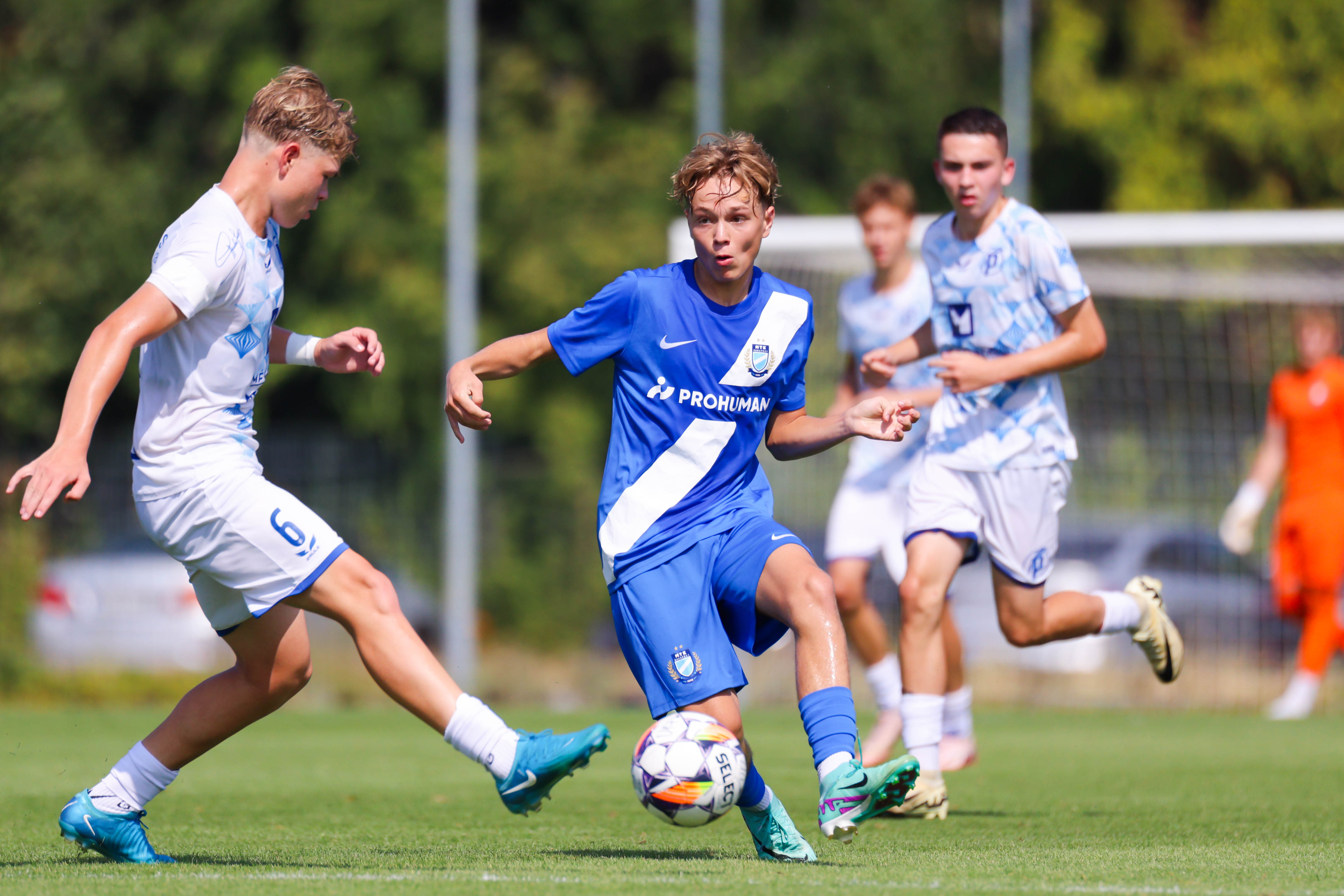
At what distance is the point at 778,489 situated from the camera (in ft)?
43.7

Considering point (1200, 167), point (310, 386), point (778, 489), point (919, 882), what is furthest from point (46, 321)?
point (919, 882)

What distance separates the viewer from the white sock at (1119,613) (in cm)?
675

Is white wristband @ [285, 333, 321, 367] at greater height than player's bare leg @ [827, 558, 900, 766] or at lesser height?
greater

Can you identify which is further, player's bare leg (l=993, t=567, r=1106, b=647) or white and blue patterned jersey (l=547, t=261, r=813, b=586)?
player's bare leg (l=993, t=567, r=1106, b=647)

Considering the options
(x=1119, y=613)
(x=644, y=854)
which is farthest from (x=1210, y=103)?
(x=644, y=854)

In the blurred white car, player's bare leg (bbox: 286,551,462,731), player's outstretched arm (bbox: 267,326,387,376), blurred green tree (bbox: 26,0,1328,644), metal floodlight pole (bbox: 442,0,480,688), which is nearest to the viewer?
player's bare leg (bbox: 286,551,462,731)

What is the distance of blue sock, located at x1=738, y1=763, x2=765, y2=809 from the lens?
464 cm

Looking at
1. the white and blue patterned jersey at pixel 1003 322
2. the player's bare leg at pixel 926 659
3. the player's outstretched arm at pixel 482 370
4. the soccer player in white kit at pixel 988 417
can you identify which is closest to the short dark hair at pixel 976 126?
the soccer player in white kit at pixel 988 417

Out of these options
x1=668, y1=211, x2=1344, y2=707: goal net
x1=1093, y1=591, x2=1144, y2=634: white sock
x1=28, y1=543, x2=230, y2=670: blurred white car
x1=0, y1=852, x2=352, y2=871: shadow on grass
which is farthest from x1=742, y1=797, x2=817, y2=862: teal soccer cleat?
x1=28, y1=543, x2=230, y2=670: blurred white car

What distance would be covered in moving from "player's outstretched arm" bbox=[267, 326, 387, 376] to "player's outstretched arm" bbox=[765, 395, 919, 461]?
1146 millimetres

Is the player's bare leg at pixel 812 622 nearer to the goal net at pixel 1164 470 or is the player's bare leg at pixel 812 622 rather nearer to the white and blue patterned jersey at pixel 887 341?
the white and blue patterned jersey at pixel 887 341

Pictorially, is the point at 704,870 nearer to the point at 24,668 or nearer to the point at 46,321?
the point at 24,668

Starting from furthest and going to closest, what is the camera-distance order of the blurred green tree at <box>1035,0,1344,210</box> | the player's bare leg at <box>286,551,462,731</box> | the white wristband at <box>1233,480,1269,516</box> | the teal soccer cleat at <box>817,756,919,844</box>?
1. the blurred green tree at <box>1035,0,1344,210</box>
2. the white wristband at <box>1233,480,1269,516</box>
3. the player's bare leg at <box>286,551,462,731</box>
4. the teal soccer cleat at <box>817,756,919,844</box>

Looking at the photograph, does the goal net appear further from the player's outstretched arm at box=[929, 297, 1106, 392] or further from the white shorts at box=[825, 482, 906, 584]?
the player's outstretched arm at box=[929, 297, 1106, 392]
